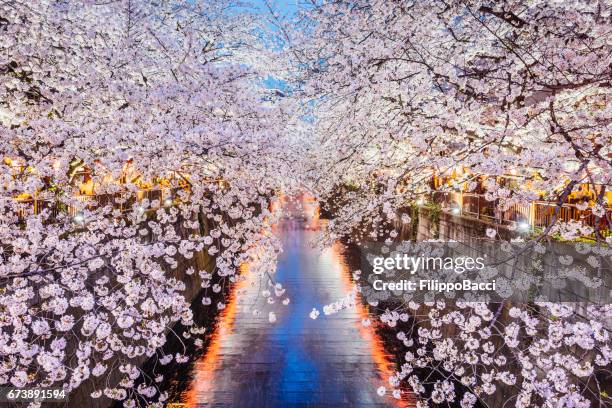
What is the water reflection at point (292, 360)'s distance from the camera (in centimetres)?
1080

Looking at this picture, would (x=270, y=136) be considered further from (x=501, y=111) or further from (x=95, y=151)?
(x=501, y=111)

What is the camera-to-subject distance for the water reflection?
10.8 metres

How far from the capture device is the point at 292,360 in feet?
41.6

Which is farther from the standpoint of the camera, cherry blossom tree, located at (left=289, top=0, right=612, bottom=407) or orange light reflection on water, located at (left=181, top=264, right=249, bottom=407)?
orange light reflection on water, located at (left=181, top=264, right=249, bottom=407)

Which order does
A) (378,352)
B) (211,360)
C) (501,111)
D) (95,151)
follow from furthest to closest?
1. (378,352)
2. (211,360)
3. (95,151)
4. (501,111)

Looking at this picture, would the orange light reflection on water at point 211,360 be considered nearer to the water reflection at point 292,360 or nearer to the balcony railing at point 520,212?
the water reflection at point 292,360

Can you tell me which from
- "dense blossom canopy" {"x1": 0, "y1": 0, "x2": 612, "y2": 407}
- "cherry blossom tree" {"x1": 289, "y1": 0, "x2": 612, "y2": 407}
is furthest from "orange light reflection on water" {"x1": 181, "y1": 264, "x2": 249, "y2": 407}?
"cherry blossom tree" {"x1": 289, "y1": 0, "x2": 612, "y2": 407}

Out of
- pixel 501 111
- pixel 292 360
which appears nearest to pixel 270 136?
pixel 292 360

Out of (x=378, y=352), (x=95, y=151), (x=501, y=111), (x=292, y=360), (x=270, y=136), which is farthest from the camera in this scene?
(x=378, y=352)

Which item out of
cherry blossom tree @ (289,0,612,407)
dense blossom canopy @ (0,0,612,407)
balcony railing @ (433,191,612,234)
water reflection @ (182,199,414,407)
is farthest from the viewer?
water reflection @ (182,199,414,407)

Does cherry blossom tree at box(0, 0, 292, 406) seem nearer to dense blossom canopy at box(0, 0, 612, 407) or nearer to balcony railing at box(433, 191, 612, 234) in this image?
dense blossom canopy at box(0, 0, 612, 407)

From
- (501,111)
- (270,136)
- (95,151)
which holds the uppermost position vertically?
(270,136)

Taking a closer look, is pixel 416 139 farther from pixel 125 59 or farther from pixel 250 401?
pixel 250 401

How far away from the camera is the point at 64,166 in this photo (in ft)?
28.3
